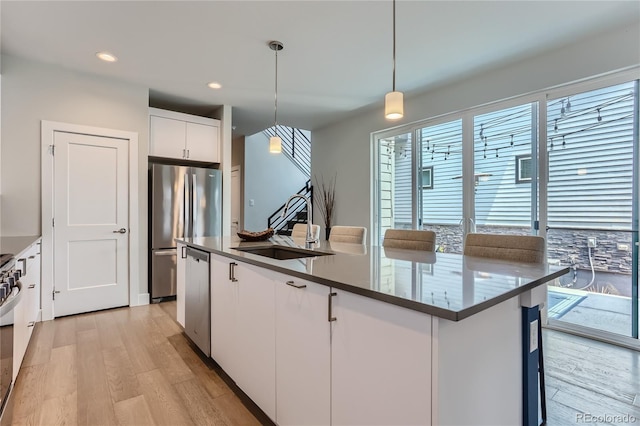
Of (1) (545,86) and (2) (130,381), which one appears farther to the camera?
(1) (545,86)

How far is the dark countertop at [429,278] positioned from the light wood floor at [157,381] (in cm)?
90

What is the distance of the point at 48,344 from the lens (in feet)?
8.69

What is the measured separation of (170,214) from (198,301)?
194 centimetres

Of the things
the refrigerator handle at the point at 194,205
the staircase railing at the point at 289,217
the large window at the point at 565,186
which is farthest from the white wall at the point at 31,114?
the large window at the point at 565,186

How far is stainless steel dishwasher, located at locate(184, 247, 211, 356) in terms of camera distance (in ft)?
7.52

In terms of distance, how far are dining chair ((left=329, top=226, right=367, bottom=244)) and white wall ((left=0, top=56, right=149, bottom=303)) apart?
2872 millimetres

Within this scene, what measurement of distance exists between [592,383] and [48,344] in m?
4.07

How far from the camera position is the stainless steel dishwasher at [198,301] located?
2.29 metres

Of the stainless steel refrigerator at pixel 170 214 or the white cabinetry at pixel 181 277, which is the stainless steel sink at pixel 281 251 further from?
the stainless steel refrigerator at pixel 170 214

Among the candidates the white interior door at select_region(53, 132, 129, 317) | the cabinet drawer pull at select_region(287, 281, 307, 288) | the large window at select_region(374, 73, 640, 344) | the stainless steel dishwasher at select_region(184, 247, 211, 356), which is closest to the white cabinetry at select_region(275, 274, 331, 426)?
the cabinet drawer pull at select_region(287, 281, 307, 288)

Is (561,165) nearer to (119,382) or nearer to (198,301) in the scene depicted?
(198,301)

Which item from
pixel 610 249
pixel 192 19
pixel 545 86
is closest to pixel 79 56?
pixel 192 19

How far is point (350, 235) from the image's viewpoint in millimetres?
2922

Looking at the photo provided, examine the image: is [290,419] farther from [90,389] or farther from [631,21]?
[631,21]
